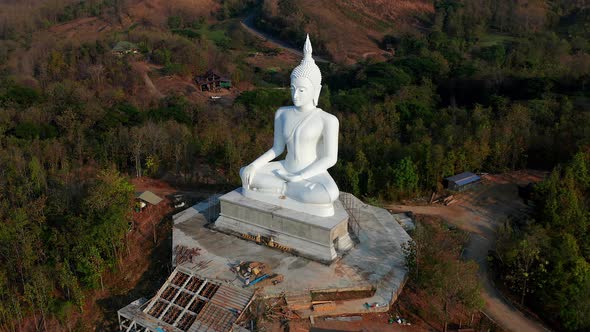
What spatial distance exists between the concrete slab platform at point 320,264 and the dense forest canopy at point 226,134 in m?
2.22

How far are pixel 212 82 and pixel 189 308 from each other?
33800mm

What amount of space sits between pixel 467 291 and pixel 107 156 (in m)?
14.3

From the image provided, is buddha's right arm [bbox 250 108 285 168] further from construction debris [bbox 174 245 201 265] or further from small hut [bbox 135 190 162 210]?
small hut [bbox 135 190 162 210]

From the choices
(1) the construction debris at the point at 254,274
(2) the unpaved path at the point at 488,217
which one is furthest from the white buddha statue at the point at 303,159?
(2) the unpaved path at the point at 488,217

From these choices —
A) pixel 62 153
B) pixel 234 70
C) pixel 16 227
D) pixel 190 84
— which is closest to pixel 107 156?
pixel 62 153

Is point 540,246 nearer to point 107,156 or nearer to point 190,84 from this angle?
point 107,156

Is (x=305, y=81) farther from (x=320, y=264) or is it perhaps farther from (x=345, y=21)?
(x=345, y=21)

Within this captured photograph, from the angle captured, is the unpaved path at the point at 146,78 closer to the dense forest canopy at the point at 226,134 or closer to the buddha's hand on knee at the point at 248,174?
the dense forest canopy at the point at 226,134

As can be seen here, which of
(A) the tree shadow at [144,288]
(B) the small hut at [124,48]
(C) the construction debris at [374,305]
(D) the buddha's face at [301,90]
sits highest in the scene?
(D) the buddha's face at [301,90]

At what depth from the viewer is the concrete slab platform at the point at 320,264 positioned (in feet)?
34.8

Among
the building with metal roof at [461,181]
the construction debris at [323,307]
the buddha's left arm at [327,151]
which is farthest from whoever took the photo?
the building with metal roof at [461,181]

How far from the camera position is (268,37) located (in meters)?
70.6

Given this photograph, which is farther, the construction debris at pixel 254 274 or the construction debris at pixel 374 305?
the construction debris at pixel 254 274

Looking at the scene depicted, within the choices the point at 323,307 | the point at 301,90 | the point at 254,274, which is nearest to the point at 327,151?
the point at 301,90
